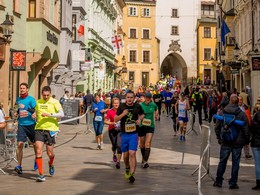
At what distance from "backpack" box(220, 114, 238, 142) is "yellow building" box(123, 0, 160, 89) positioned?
68.9 m

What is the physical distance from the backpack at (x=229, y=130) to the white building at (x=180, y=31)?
69.5m

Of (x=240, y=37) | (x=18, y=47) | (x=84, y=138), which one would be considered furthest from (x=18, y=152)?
(x=240, y=37)

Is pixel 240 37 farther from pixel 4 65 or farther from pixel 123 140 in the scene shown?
pixel 123 140

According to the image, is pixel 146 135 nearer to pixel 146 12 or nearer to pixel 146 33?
pixel 146 33

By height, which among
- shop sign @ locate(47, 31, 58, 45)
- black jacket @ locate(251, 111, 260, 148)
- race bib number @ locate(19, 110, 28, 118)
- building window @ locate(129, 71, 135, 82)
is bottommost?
black jacket @ locate(251, 111, 260, 148)

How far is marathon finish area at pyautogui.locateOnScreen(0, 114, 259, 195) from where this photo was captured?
905cm

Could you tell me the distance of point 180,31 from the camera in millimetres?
80250

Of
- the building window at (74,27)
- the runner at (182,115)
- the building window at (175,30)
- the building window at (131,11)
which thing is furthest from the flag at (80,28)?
the building window at (175,30)

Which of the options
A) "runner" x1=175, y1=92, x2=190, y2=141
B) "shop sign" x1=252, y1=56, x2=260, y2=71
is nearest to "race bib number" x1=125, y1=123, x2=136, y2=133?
"runner" x1=175, y1=92, x2=190, y2=141

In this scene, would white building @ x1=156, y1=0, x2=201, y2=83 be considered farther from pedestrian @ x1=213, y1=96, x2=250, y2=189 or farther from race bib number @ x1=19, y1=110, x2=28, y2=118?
pedestrian @ x1=213, y1=96, x2=250, y2=189

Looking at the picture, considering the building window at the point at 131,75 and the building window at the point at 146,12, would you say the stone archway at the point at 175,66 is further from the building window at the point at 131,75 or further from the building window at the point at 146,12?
the building window at the point at 146,12

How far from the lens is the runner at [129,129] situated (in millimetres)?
10008

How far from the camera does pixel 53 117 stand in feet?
34.3

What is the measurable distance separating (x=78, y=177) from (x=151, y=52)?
6929cm
